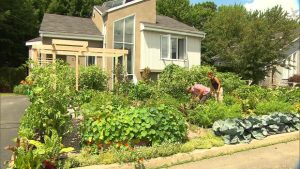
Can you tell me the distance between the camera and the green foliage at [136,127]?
7301 mm

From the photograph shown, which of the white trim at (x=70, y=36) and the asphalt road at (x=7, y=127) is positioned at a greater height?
the white trim at (x=70, y=36)

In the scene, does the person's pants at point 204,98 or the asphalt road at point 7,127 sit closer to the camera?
the asphalt road at point 7,127

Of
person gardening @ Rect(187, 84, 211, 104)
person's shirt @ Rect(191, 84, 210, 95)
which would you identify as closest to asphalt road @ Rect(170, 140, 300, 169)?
person gardening @ Rect(187, 84, 211, 104)

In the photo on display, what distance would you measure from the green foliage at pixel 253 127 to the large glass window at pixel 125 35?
49.3ft

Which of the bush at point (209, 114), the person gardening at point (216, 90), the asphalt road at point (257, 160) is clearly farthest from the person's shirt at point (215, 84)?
the asphalt road at point (257, 160)

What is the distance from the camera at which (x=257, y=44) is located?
86.5 ft

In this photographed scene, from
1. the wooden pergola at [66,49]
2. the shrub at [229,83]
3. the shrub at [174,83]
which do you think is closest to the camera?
the wooden pergola at [66,49]

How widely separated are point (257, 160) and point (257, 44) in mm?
19996

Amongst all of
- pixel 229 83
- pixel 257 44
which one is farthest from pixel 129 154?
pixel 257 44

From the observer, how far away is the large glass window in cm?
2425

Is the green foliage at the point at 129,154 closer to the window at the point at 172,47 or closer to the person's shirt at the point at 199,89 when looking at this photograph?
the person's shirt at the point at 199,89

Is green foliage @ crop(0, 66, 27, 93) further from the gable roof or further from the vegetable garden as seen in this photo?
the vegetable garden

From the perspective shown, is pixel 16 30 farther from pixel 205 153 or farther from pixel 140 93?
pixel 205 153

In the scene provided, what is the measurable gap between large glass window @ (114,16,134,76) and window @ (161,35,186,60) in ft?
6.76
